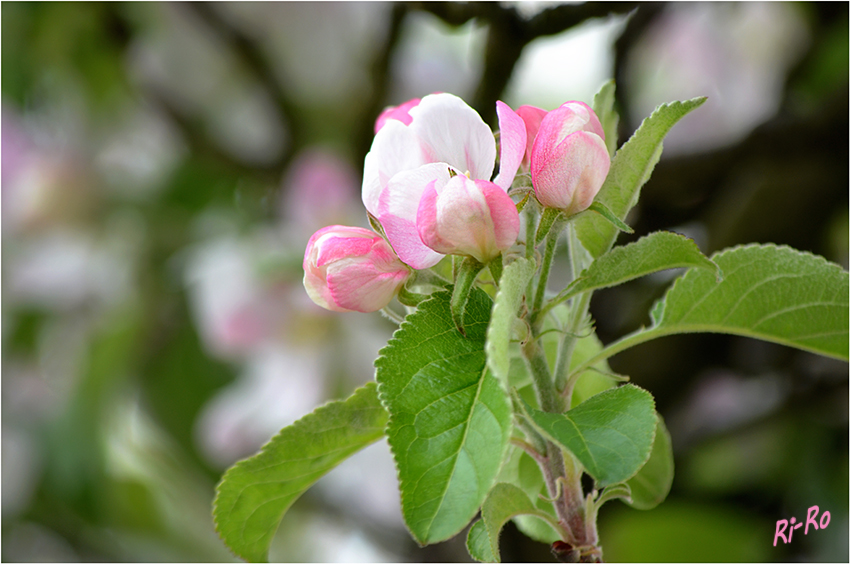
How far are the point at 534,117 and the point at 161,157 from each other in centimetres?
101

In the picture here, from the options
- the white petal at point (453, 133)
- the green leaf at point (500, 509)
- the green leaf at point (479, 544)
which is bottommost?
the green leaf at point (479, 544)

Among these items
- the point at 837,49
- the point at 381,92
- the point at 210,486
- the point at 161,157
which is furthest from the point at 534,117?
the point at 161,157

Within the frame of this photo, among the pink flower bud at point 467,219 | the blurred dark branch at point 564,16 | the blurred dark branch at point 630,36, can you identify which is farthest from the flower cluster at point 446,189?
the blurred dark branch at point 630,36

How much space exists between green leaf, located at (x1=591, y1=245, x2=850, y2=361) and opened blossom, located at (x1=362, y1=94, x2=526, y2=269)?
78 millimetres

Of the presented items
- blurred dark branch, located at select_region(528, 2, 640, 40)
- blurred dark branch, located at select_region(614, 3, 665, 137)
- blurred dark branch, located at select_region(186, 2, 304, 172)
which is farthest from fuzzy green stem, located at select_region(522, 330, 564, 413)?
blurred dark branch, located at select_region(186, 2, 304, 172)

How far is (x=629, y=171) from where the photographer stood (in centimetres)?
26

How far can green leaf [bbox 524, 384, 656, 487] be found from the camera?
0.21m

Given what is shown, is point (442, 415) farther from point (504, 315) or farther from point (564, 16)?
point (564, 16)

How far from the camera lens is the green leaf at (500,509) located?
0.76ft

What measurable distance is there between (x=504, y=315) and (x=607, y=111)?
132 mm

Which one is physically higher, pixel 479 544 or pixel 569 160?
pixel 569 160

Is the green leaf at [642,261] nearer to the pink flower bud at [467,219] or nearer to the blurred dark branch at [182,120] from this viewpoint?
the pink flower bud at [467,219]

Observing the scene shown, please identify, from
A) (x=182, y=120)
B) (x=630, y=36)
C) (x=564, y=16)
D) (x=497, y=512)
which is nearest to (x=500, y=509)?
(x=497, y=512)

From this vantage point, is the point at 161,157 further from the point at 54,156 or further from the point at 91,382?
the point at 91,382
